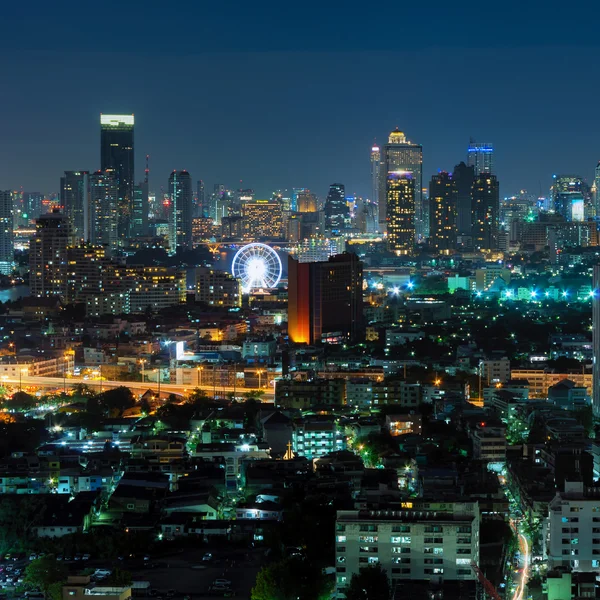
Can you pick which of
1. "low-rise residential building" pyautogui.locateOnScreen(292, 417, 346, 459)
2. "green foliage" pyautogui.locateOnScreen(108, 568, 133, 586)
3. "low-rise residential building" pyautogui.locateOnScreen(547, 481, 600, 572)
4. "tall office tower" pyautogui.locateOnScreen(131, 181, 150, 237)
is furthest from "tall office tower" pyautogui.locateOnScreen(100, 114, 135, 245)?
"green foliage" pyautogui.locateOnScreen(108, 568, 133, 586)

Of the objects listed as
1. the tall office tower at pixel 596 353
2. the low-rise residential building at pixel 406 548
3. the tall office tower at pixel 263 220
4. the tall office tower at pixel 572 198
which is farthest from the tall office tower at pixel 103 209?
the low-rise residential building at pixel 406 548

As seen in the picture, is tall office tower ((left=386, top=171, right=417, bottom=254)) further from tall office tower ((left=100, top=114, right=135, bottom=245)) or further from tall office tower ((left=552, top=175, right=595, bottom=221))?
tall office tower ((left=100, top=114, right=135, bottom=245))

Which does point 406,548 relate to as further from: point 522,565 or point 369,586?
point 522,565

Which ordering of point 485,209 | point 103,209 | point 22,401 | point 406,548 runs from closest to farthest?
point 406,548 → point 22,401 → point 103,209 → point 485,209

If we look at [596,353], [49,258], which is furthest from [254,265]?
[596,353]

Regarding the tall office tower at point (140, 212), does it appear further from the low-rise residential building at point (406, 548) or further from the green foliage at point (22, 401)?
the low-rise residential building at point (406, 548)

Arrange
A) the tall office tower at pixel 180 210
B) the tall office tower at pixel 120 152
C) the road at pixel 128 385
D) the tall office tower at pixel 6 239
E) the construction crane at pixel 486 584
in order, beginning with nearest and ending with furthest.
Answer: the construction crane at pixel 486 584 → the road at pixel 128 385 → the tall office tower at pixel 6 239 → the tall office tower at pixel 120 152 → the tall office tower at pixel 180 210
